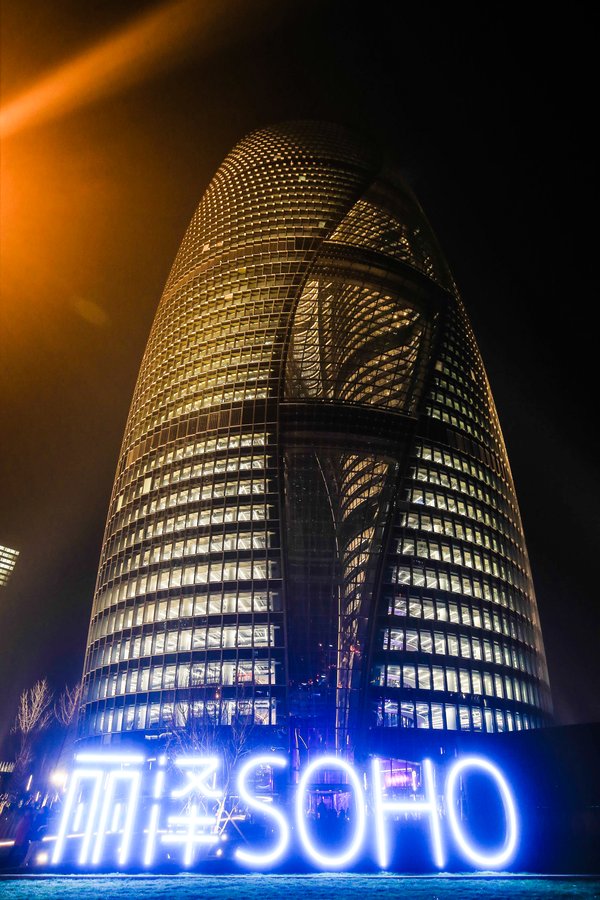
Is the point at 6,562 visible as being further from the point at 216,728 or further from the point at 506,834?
the point at 506,834

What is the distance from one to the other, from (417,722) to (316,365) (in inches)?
2030

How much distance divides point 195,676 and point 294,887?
166 feet

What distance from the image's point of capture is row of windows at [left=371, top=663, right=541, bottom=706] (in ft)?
219

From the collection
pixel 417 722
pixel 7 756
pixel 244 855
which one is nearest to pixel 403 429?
pixel 417 722

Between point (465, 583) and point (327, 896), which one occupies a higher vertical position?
point (465, 583)

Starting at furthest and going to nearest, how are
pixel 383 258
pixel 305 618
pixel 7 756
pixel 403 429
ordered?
pixel 383 258, pixel 7 756, pixel 403 429, pixel 305 618

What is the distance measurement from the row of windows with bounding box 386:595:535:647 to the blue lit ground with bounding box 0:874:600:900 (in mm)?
49471

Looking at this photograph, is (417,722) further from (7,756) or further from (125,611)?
(7,756)

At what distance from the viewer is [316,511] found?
76.9 meters

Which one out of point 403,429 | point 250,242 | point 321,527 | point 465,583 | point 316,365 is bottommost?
point 465,583

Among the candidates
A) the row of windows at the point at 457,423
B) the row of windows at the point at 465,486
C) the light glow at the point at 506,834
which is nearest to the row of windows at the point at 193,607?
the row of windows at the point at 465,486

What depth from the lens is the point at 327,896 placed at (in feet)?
56.5

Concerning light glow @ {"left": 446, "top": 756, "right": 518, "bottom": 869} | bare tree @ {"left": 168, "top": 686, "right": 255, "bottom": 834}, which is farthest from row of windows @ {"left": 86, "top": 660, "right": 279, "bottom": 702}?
light glow @ {"left": 446, "top": 756, "right": 518, "bottom": 869}

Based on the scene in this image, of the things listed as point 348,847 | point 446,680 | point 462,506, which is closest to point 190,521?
point 446,680
